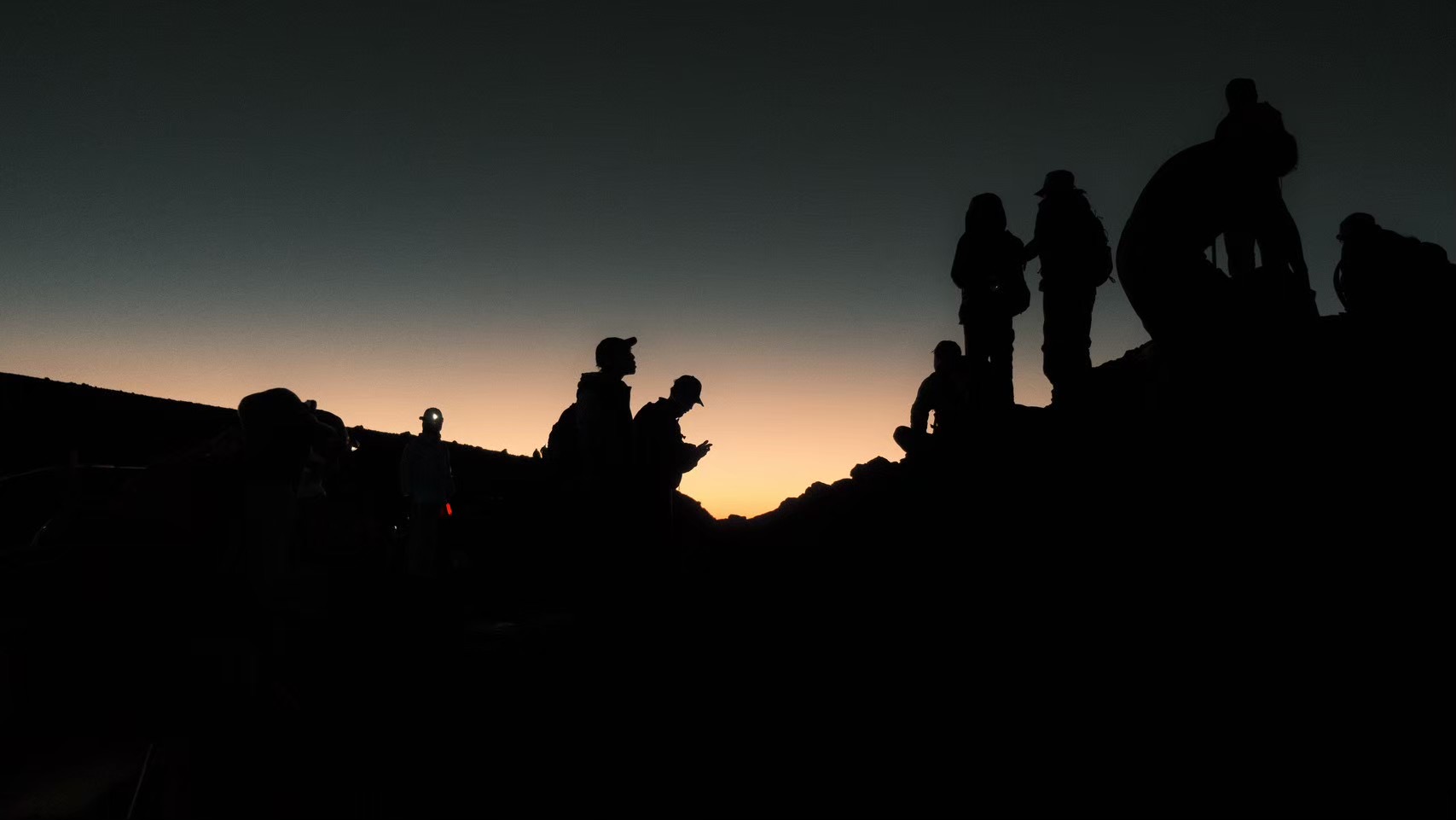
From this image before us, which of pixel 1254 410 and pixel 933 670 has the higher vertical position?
pixel 1254 410

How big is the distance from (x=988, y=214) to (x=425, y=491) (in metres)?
7.01

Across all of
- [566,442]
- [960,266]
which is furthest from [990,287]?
[566,442]

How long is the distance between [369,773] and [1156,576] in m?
4.29

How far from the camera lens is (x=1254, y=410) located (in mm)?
4461

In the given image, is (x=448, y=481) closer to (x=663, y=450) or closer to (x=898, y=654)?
(x=663, y=450)

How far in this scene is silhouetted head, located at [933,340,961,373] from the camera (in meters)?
7.76

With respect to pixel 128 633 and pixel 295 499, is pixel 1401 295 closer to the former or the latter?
pixel 295 499

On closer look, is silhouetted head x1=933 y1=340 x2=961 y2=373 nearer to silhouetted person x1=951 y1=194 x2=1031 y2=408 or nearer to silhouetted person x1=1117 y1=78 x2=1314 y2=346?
silhouetted person x1=951 y1=194 x2=1031 y2=408

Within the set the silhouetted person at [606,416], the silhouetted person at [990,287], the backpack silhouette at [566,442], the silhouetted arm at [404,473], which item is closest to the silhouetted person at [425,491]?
the silhouetted arm at [404,473]

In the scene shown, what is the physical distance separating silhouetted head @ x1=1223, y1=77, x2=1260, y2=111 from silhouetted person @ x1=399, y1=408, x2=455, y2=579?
8.03 meters

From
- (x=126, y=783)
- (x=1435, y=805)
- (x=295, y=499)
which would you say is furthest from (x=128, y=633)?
(x=1435, y=805)

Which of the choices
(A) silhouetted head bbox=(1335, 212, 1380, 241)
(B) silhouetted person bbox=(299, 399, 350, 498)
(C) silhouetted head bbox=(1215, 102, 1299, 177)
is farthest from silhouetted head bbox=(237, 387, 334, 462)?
(A) silhouetted head bbox=(1335, 212, 1380, 241)

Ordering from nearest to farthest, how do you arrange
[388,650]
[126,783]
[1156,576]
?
[126,783] < [1156,576] < [388,650]

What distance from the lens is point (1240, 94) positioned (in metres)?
4.43
